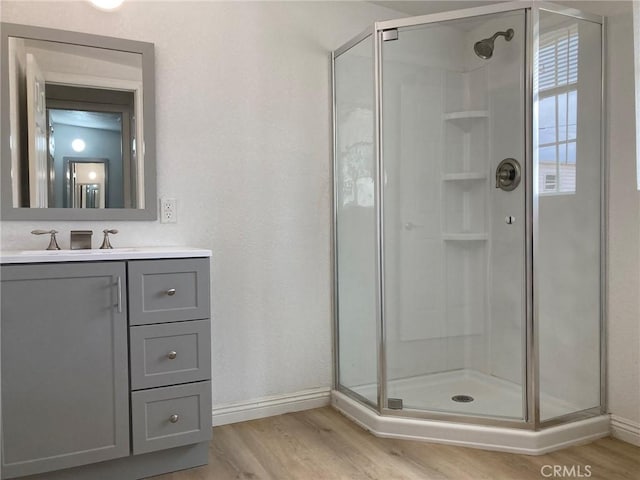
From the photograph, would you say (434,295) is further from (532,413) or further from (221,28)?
(221,28)

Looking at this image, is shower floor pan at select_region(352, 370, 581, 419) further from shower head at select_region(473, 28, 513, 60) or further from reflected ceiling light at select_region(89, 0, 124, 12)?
reflected ceiling light at select_region(89, 0, 124, 12)

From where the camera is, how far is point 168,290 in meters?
1.91

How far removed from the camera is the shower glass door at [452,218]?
2299 millimetres

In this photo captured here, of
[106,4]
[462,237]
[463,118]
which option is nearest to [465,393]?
[462,237]

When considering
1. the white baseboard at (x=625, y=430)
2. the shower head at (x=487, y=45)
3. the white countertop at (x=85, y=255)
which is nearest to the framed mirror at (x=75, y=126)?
the white countertop at (x=85, y=255)

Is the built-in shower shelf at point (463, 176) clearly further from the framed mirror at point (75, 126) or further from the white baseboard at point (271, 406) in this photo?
the framed mirror at point (75, 126)

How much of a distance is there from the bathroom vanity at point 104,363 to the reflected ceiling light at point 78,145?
0.51m

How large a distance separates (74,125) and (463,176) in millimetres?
1802

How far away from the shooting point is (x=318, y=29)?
8.73ft

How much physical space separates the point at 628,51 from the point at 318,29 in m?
1.46

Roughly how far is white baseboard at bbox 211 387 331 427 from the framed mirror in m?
1.01

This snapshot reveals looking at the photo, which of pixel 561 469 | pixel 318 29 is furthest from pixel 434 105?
pixel 561 469

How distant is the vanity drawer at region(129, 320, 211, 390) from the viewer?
1.87 meters

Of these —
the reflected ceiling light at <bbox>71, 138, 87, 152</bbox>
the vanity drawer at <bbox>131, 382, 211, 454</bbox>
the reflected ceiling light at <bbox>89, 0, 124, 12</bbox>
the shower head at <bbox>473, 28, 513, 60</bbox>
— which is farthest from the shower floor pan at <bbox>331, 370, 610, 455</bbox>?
the reflected ceiling light at <bbox>89, 0, 124, 12</bbox>
